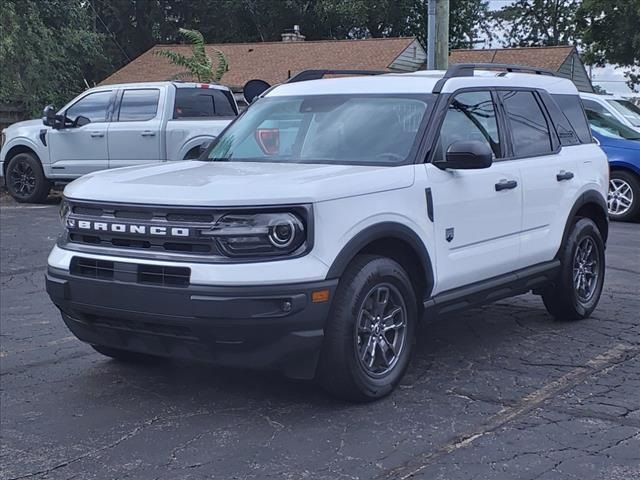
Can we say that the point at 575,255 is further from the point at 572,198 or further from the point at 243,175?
the point at 243,175

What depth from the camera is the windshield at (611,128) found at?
1341 cm

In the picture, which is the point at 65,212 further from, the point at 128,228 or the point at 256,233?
the point at 256,233

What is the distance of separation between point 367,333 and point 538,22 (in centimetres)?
4846

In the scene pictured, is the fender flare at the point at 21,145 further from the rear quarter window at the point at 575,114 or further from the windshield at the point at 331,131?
the rear quarter window at the point at 575,114

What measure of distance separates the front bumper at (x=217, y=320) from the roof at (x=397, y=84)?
1.86 metres

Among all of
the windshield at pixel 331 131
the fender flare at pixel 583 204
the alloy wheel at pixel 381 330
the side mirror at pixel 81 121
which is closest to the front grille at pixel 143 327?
the alloy wheel at pixel 381 330

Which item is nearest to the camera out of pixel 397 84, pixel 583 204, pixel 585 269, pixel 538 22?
pixel 397 84

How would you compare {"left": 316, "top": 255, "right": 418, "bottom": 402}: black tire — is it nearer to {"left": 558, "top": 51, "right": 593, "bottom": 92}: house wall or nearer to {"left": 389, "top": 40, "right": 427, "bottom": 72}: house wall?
{"left": 389, "top": 40, "right": 427, "bottom": 72}: house wall

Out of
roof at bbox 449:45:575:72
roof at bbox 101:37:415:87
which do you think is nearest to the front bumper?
roof at bbox 101:37:415:87

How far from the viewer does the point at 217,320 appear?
450 centimetres

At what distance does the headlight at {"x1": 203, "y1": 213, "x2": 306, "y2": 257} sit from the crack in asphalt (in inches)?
49.3

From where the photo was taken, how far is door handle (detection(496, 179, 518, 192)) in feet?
19.6

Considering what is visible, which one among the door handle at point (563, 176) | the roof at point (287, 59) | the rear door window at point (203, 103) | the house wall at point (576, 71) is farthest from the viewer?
the house wall at point (576, 71)

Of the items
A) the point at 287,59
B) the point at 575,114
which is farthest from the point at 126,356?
the point at 287,59
